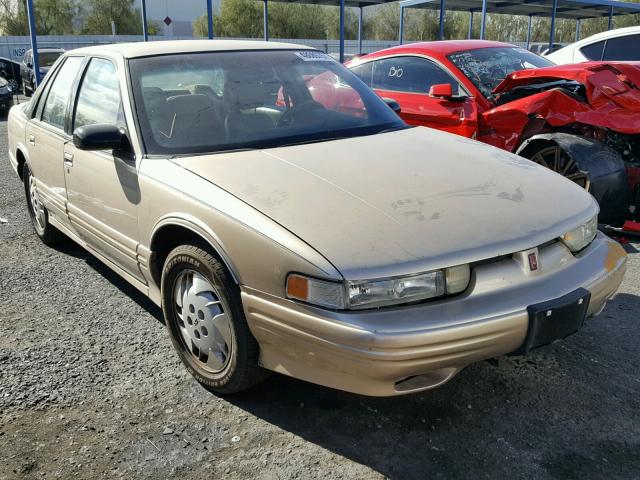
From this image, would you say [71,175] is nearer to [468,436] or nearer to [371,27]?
[468,436]

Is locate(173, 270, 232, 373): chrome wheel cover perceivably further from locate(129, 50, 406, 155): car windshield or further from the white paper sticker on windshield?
the white paper sticker on windshield

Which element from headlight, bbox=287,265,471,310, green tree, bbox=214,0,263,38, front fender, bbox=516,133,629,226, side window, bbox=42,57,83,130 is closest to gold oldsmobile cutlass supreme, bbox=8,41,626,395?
headlight, bbox=287,265,471,310

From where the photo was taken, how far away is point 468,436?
101 inches

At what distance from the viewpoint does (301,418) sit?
2742mm

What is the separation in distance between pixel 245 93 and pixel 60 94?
1657 millimetres

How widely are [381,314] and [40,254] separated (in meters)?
3.72

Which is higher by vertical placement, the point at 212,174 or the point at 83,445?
the point at 212,174

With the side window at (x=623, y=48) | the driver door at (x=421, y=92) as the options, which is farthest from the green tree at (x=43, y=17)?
the side window at (x=623, y=48)

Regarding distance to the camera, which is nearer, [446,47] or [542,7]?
[446,47]

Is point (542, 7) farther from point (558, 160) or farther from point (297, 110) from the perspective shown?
point (297, 110)

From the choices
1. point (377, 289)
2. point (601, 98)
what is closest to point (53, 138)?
point (377, 289)

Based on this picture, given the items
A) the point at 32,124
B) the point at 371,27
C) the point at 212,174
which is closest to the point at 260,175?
the point at 212,174

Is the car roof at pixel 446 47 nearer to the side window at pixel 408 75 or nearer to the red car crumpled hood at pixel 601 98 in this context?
the side window at pixel 408 75

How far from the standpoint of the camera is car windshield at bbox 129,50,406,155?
322cm
